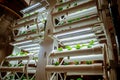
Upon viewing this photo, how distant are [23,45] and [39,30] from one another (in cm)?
75

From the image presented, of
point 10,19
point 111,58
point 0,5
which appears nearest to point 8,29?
point 10,19

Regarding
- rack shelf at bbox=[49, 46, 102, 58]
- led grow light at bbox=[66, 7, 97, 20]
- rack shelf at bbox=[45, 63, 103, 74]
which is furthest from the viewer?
led grow light at bbox=[66, 7, 97, 20]

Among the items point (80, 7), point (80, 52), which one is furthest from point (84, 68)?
point (80, 7)

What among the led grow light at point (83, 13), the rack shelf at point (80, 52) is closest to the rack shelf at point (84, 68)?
the rack shelf at point (80, 52)

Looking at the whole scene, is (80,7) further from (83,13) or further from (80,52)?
(80,52)

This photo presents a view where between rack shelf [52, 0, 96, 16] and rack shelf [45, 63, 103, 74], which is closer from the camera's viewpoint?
rack shelf [45, 63, 103, 74]

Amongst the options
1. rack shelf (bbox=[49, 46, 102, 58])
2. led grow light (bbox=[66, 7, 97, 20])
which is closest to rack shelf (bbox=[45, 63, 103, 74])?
rack shelf (bbox=[49, 46, 102, 58])

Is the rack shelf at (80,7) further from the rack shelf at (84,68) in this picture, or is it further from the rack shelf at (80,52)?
the rack shelf at (84,68)

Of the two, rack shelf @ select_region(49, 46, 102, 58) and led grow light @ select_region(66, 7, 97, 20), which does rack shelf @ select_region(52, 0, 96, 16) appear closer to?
led grow light @ select_region(66, 7, 97, 20)

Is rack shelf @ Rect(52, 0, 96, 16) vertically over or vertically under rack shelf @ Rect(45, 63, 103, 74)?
over

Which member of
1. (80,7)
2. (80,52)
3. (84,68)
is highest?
(80,7)

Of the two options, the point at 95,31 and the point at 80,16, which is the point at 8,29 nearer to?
the point at 80,16

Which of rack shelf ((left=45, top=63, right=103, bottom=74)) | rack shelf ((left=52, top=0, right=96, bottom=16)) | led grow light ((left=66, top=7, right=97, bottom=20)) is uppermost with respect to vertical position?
rack shelf ((left=52, top=0, right=96, bottom=16))

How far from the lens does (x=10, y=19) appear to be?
5.31 metres
